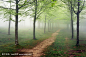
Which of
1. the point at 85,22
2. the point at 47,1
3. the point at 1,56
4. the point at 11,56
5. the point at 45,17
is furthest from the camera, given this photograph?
the point at 85,22

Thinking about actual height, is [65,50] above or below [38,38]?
below

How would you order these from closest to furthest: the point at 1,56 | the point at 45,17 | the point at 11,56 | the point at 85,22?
the point at 1,56 → the point at 11,56 → the point at 45,17 → the point at 85,22

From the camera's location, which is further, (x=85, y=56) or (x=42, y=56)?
(x=42, y=56)

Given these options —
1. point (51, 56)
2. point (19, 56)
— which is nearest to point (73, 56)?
point (51, 56)

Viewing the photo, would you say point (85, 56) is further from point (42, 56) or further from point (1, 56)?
point (1, 56)

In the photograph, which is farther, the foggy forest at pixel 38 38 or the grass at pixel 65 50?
the foggy forest at pixel 38 38

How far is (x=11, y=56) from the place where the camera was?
6.50 metres

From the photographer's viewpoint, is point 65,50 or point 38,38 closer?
point 65,50

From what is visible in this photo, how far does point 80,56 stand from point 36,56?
4707 millimetres

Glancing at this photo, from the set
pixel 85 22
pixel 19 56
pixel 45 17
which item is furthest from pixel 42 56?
pixel 85 22

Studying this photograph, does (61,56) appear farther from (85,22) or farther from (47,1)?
(85,22)

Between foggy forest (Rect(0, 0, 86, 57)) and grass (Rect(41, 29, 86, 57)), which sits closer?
grass (Rect(41, 29, 86, 57))

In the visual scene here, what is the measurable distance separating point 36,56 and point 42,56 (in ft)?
2.22

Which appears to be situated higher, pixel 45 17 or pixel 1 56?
pixel 45 17
